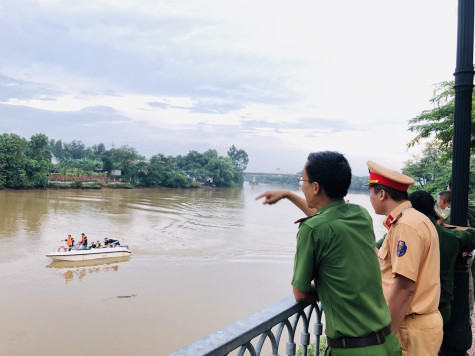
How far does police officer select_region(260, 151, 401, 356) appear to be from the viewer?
1.46 m

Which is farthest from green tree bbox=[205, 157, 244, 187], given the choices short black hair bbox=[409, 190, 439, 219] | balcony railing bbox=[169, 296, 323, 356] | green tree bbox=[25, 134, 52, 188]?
balcony railing bbox=[169, 296, 323, 356]

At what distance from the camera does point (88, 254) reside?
58.5 ft

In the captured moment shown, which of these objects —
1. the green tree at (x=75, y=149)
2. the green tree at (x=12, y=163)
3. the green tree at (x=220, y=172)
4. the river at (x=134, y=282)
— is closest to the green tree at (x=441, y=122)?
the river at (x=134, y=282)

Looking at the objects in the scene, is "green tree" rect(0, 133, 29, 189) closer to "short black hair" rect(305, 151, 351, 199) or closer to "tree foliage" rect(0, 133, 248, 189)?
"tree foliage" rect(0, 133, 248, 189)

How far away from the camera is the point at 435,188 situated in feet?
64.4

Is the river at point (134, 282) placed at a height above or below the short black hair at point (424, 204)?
below

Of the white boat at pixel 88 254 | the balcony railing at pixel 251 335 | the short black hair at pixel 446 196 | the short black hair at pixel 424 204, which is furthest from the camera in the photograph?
the white boat at pixel 88 254

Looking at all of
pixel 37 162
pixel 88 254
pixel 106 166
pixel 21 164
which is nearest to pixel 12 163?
pixel 21 164

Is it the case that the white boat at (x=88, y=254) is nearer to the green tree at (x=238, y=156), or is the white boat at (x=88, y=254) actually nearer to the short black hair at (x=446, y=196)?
the short black hair at (x=446, y=196)

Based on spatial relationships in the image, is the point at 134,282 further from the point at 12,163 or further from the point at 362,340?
the point at 12,163

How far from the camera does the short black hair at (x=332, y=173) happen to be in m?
1.63

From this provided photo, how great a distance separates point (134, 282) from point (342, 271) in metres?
15.2

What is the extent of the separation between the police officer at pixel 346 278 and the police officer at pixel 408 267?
354mm

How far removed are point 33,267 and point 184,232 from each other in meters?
11.4
